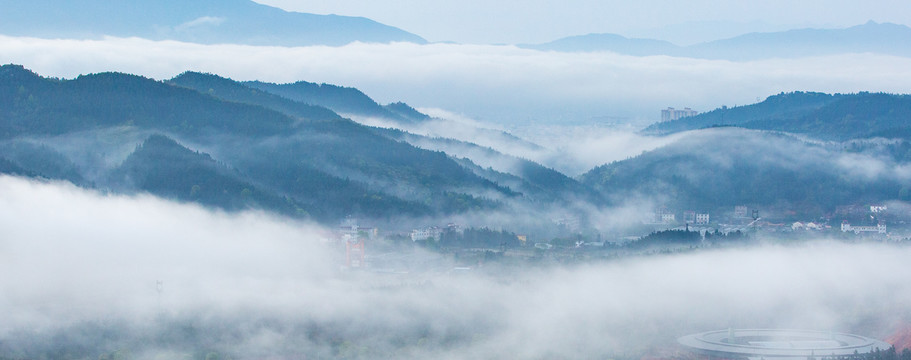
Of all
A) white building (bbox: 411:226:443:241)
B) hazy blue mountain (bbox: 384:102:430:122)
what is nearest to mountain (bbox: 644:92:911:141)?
hazy blue mountain (bbox: 384:102:430:122)

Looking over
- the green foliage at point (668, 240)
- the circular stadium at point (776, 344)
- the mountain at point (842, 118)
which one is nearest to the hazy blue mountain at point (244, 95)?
the green foliage at point (668, 240)

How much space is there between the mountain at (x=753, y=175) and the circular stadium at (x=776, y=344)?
168ft

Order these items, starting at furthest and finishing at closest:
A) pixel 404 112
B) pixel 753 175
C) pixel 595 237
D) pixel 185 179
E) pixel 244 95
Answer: pixel 404 112 < pixel 753 175 < pixel 244 95 < pixel 595 237 < pixel 185 179

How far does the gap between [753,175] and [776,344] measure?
66.4m

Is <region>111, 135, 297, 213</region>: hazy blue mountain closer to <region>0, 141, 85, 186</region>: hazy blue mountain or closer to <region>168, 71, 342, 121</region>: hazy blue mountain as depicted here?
<region>0, 141, 85, 186</region>: hazy blue mountain

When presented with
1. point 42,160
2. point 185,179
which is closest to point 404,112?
point 185,179

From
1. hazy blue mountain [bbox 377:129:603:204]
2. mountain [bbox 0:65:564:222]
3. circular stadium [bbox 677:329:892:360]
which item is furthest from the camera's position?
hazy blue mountain [bbox 377:129:603:204]

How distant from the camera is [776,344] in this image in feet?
250

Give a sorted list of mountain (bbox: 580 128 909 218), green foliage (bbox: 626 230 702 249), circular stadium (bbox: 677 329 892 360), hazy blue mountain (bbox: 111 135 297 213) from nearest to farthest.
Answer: circular stadium (bbox: 677 329 892 360) < hazy blue mountain (bbox: 111 135 297 213) < green foliage (bbox: 626 230 702 249) < mountain (bbox: 580 128 909 218)

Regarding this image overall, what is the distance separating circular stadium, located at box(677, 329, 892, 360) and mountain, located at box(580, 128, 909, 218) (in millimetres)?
51317

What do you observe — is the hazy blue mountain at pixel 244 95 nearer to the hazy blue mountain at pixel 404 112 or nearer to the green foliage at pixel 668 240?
the green foliage at pixel 668 240

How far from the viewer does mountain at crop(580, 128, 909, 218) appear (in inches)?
5281

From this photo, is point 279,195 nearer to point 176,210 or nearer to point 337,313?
point 176,210

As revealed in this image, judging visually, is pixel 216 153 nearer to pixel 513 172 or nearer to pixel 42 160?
pixel 42 160
